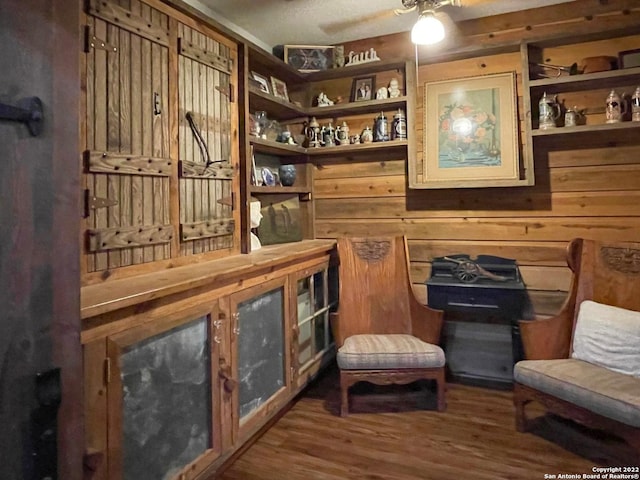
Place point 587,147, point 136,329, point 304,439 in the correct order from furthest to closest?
1. point 587,147
2. point 304,439
3. point 136,329

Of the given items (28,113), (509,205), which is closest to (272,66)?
(509,205)

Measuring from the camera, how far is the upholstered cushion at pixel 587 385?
1.86 m

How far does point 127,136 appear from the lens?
185 cm

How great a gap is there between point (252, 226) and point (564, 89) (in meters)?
2.07

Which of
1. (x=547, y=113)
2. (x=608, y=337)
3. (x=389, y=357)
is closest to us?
(x=608, y=337)

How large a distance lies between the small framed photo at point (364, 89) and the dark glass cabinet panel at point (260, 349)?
5.16 ft

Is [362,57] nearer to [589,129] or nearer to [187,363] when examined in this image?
[589,129]

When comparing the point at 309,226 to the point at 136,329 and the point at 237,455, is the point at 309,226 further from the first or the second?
the point at 136,329

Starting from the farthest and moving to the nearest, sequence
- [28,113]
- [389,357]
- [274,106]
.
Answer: [274,106]
[389,357]
[28,113]

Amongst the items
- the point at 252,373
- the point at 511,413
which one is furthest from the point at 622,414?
the point at 252,373

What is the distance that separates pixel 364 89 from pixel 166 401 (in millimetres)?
2467

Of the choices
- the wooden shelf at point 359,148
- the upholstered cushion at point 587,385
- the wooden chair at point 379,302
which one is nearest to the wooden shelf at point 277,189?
the wooden shelf at point 359,148

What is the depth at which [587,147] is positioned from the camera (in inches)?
109

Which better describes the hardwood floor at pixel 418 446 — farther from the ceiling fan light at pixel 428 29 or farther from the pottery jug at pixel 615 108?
the ceiling fan light at pixel 428 29
